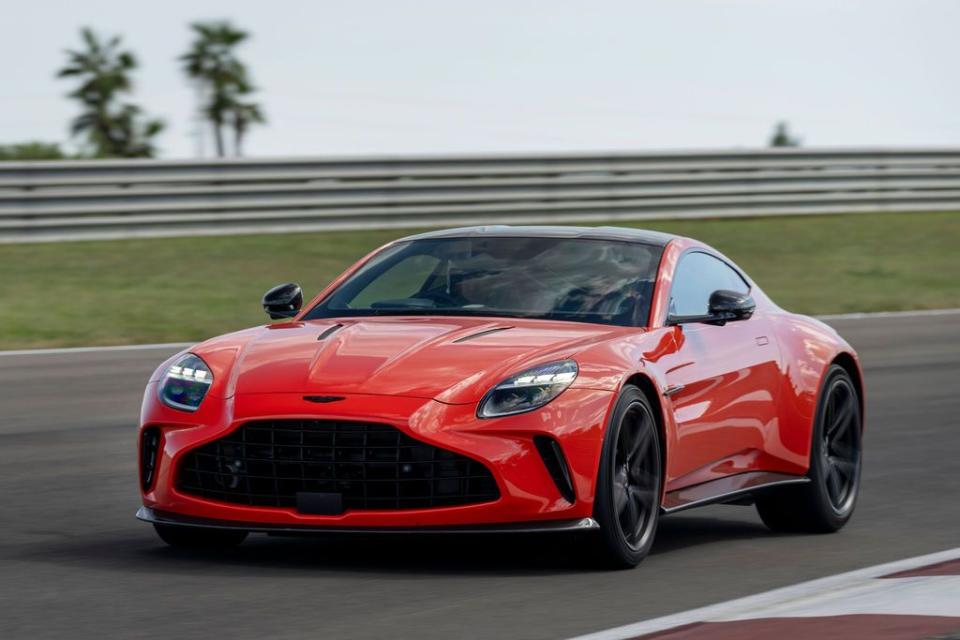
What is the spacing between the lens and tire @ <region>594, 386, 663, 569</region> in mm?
6488

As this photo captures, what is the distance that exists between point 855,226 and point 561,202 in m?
5.23

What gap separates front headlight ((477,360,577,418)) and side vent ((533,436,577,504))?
0.13 meters

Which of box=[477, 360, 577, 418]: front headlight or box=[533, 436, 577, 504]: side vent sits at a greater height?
box=[477, 360, 577, 418]: front headlight

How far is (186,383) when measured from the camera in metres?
6.74

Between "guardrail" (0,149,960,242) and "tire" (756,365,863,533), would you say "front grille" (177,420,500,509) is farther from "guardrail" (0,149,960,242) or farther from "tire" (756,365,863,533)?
"guardrail" (0,149,960,242)

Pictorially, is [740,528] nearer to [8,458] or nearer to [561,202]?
[8,458]

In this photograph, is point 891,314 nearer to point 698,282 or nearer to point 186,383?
point 698,282

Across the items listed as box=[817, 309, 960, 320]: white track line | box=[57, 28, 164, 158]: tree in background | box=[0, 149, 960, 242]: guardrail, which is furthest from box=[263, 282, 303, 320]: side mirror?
box=[57, 28, 164, 158]: tree in background

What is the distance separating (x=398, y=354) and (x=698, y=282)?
1835mm

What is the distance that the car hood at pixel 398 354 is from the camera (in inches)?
253

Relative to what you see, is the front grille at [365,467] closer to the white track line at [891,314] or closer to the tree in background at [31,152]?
the white track line at [891,314]

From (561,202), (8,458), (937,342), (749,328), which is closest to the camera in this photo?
(749,328)

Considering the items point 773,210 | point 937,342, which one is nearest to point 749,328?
point 937,342

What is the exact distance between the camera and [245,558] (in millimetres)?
6871
